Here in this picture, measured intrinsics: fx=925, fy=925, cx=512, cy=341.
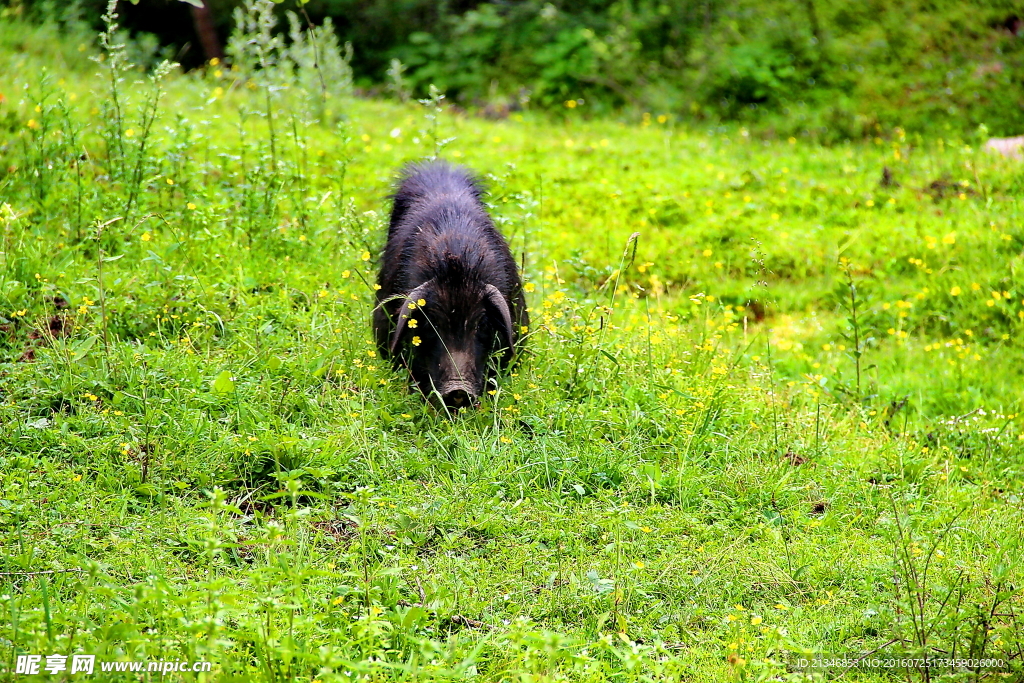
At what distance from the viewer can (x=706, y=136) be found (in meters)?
11.3

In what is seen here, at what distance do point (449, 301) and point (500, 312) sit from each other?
336mm

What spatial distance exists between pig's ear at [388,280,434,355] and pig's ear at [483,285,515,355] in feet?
1.14

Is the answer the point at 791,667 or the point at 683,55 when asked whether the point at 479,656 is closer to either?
the point at 791,667

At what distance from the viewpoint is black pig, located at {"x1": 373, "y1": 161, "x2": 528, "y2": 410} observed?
17.6 feet

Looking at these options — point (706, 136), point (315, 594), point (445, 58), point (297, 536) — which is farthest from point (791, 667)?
point (445, 58)

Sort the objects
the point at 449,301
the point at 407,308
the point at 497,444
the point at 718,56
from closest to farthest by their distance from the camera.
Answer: the point at 497,444
the point at 407,308
the point at 449,301
the point at 718,56

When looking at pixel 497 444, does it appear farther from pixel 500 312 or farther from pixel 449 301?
pixel 449 301

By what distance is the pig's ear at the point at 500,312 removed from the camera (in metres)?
5.32

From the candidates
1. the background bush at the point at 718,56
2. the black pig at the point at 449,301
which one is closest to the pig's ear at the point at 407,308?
the black pig at the point at 449,301

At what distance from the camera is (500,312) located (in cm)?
533

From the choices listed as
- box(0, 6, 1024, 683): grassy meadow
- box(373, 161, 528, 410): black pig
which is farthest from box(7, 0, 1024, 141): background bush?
box(373, 161, 528, 410): black pig

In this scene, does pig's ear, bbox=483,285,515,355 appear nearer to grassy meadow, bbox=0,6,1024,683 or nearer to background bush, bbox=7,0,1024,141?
grassy meadow, bbox=0,6,1024,683

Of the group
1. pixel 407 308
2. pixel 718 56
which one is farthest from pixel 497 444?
pixel 718 56

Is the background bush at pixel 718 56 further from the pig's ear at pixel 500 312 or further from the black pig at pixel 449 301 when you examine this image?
the pig's ear at pixel 500 312
